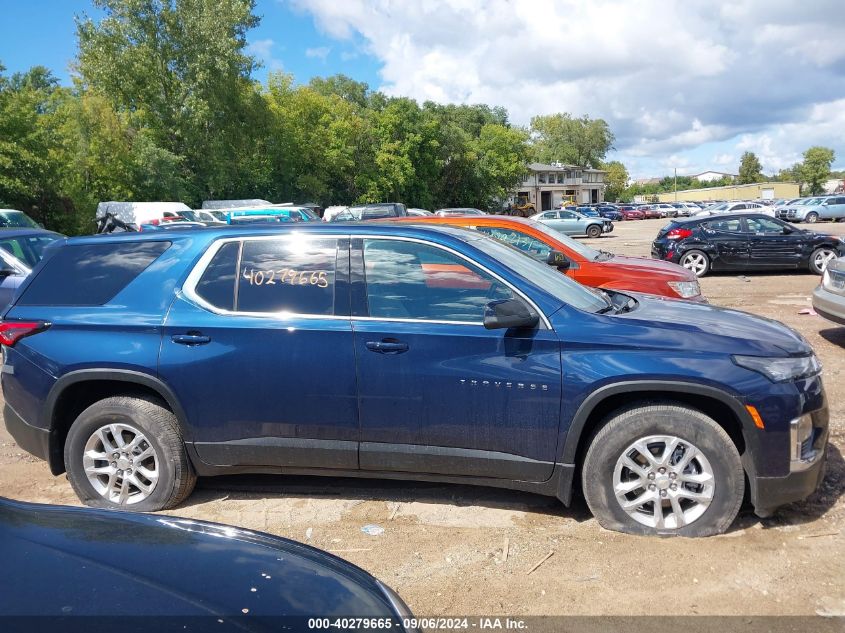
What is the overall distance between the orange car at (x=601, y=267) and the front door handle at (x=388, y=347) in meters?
3.19

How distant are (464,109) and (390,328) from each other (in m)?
74.4

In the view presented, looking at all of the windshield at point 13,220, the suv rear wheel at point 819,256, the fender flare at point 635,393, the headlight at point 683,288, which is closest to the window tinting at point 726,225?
the suv rear wheel at point 819,256

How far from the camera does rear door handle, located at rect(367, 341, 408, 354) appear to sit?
12.4 ft

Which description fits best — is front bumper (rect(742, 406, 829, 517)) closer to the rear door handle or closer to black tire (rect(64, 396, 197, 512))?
the rear door handle

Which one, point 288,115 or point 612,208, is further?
point 612,208

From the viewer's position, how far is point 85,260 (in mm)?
4426

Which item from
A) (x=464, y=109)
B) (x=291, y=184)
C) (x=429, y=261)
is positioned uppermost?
(x=464, y=109)

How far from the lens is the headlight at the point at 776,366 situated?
3488 mm

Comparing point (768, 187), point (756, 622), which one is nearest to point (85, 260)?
point (756, 622)

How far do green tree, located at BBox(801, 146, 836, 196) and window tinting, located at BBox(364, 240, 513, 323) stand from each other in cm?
12519

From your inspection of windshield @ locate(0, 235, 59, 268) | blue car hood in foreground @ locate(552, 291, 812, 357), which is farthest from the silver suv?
blue car hood in foreground @ locate(552, 291, 812, 357)

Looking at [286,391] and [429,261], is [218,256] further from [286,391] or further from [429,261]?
[429,261]

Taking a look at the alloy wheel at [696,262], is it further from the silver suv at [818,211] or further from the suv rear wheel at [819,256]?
the silver suv at [818,211]

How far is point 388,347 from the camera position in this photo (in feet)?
12.4
